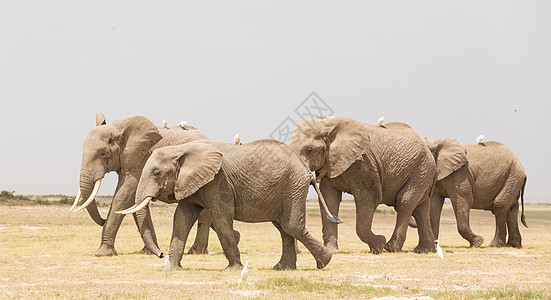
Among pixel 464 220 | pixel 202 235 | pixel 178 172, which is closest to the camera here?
pixel 178 172

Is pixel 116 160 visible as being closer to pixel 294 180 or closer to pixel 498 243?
pixel 294 180

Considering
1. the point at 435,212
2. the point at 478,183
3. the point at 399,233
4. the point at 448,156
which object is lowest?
the point at 435,212

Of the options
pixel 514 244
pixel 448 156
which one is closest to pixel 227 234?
pixel 448 156

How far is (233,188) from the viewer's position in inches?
565

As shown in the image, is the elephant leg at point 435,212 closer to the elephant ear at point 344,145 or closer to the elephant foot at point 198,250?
the elephant ear at point 344,145

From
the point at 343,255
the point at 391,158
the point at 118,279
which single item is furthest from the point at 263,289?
the point at 391,158

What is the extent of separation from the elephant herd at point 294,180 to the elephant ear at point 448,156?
0.10ft

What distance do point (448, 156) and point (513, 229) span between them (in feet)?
13.8

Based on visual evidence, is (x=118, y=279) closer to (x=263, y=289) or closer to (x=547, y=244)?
(x=263, y=289)

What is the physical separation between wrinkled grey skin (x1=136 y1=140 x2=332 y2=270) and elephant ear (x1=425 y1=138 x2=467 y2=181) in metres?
9.08

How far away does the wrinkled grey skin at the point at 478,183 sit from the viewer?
22.8m

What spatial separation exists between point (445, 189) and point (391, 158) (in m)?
4.60

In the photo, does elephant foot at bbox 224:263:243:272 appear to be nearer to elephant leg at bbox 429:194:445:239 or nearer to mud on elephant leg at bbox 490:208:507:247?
elephant leg at bbox 429:194:445:239

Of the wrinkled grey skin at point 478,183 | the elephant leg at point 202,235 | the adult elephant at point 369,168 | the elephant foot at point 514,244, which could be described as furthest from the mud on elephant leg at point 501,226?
the elephant leg at point 202,235
